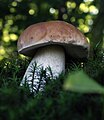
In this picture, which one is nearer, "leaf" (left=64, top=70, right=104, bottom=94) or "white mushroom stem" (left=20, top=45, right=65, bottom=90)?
"leaf" (left=64, top=70, right=104, bottom=94)

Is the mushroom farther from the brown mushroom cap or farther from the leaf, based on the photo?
the leaf

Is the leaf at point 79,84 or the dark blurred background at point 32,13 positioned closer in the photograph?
the leaf at point 79,84

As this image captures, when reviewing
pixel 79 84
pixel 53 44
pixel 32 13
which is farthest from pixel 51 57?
pixel 32 13

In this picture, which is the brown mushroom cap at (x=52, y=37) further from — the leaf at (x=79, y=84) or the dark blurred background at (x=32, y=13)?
the dark blurred background at (x=32, y=13)

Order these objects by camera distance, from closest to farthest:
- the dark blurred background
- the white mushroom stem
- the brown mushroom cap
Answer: the brown mushroom cap < the white mushroom stem < the dark blurred background

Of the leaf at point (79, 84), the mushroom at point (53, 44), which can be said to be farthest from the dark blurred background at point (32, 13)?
the leaf at point (79, 84)

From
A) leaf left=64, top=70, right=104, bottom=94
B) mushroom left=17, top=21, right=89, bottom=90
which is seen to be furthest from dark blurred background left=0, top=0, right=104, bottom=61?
leaf left=64, top=70, right=104, bottom=94

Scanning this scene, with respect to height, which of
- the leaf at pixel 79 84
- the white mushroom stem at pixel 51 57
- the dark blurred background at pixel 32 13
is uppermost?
the dark blurred background at pixel 32 13
